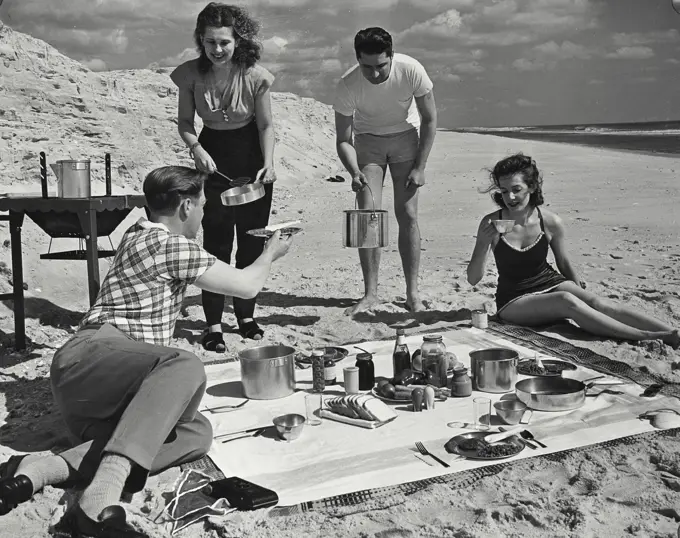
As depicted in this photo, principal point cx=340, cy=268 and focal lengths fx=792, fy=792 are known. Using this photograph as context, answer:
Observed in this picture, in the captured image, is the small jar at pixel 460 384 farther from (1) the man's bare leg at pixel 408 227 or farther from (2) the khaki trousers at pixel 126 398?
(1) the man's bare leg at pixel 408 227

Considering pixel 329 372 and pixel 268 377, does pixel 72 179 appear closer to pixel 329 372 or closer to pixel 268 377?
pixel 268 377

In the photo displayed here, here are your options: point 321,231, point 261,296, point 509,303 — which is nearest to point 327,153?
point 321,231

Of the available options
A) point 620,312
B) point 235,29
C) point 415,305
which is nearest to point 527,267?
point 620,312

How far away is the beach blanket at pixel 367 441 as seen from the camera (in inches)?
128

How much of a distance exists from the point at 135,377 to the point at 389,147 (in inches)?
140

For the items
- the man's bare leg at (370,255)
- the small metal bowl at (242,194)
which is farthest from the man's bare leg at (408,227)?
the small metal bowl at (242,194)

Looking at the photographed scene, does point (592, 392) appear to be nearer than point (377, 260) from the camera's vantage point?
Yes

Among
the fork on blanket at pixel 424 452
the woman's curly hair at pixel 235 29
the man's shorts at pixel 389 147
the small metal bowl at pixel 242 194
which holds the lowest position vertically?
the fork on blanket at pixel 424 452

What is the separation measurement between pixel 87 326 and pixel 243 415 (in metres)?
0.97

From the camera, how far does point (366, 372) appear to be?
423 centimetres

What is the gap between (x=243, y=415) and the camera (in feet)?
13.1

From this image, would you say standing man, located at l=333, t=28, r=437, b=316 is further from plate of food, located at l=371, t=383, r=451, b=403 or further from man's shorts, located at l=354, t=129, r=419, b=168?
plate of food, located at l=371, t=383, r=451, b=403

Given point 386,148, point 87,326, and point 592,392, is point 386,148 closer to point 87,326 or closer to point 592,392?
point 592,392

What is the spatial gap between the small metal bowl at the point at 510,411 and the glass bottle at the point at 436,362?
0.53m
